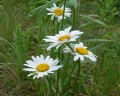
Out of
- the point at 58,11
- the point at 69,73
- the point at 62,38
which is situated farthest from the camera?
the point at 58,11

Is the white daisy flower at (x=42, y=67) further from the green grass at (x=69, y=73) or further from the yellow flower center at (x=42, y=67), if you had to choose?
the green grass at (x=69, y=73)

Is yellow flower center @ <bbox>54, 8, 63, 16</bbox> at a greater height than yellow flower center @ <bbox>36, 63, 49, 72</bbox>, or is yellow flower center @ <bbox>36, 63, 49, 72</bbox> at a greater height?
yellow flower center @ <bbox>54, 8, 63, 16</bbox>

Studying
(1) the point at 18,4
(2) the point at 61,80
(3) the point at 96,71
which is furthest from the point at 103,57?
(1) the point at 18,4

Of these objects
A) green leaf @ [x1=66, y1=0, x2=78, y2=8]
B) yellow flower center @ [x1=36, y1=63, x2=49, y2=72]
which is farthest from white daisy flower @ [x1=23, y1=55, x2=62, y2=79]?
green leaf @ [x1=66, y1=0, x2=78, y2=8]

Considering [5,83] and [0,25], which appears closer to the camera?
[5,83]

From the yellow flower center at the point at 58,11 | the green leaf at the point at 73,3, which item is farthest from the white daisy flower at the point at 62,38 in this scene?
the yellow flower center at the point at 58,11

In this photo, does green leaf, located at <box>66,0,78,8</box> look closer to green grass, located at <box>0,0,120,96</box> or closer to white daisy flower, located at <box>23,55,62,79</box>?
green grass, located at <box>0,0,120,96</box>

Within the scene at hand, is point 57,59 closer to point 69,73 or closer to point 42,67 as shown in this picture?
point 42,67

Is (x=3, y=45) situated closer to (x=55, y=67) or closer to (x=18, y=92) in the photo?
(x=18, y=92)

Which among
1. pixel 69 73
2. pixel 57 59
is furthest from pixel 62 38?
pixel 69 73

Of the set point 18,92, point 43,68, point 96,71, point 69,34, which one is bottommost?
point 18,92

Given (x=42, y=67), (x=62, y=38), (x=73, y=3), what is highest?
(x=73, y=3)
